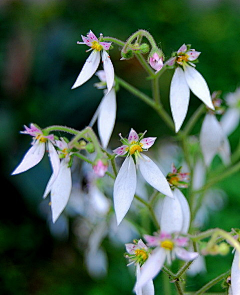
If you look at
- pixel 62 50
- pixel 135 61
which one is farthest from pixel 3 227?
pixel 135 61

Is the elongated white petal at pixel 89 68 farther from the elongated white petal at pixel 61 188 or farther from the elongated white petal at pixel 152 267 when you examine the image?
the elongated white petal at pixel 152 267

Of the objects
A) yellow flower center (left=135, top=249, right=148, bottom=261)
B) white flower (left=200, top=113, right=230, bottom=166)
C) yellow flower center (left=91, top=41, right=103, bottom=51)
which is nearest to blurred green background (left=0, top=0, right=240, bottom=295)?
white flower (left=200, top=113, right=230, bottom=166)

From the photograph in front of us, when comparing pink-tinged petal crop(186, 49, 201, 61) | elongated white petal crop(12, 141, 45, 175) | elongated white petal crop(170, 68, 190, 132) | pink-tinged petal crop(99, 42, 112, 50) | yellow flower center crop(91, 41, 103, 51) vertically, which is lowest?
elongated white petal crop(170, 68, 190, 132)

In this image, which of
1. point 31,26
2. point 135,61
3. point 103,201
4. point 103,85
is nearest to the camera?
point 103,85

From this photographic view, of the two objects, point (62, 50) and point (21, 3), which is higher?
point (21, 3)

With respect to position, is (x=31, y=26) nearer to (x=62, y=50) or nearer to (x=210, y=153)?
(x=62, y=50)

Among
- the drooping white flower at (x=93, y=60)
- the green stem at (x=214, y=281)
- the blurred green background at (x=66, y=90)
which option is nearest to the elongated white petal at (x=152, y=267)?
the green stem at (x=214, y=281)

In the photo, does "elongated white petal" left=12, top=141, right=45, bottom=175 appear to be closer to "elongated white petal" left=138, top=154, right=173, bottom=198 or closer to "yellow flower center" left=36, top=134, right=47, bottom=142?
"yellow flower center" left=36, top=134, right=47, bottom=142
